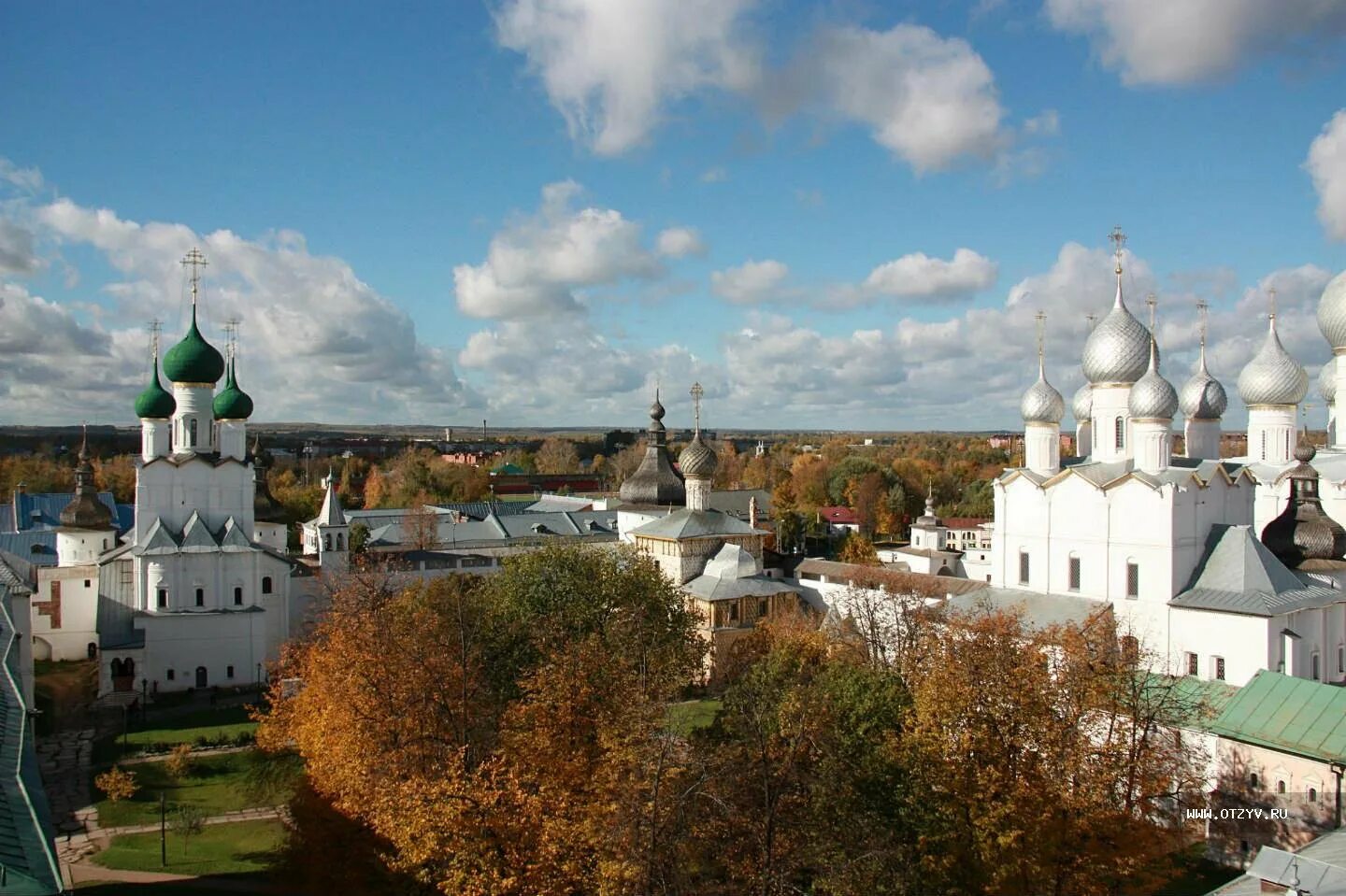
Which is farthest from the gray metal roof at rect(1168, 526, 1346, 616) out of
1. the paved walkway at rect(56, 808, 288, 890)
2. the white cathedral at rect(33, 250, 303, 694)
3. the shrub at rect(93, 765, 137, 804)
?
the white cathedral at rect(33, 250, 303, 694)

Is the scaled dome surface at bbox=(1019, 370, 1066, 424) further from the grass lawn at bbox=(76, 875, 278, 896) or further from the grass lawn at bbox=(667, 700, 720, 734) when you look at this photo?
the grass lawn at bbox=(76, 875, 278, 896)

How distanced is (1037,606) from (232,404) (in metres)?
24.7

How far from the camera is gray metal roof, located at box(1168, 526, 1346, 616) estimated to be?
20281 mm

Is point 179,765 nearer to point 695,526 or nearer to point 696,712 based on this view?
point 696,712

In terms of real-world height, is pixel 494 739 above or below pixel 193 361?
below

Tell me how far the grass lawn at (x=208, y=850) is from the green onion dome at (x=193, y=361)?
14.1 metres

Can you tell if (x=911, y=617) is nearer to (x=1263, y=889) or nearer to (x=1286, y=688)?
(x=1286, y=688)

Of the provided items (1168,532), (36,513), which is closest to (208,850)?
(1168,532)

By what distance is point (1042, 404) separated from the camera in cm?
2722

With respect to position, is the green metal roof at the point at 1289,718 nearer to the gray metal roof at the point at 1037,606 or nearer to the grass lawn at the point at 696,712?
the gray metal roof at the point at 1037,606

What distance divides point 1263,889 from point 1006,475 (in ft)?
55.1

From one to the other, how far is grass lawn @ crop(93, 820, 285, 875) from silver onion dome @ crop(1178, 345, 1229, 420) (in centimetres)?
2677

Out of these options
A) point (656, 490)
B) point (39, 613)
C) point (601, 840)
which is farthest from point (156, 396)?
point (601, 840)

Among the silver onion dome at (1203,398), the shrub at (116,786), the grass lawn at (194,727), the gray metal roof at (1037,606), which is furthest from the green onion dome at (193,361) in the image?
the silver onion dome at (1203,398)
